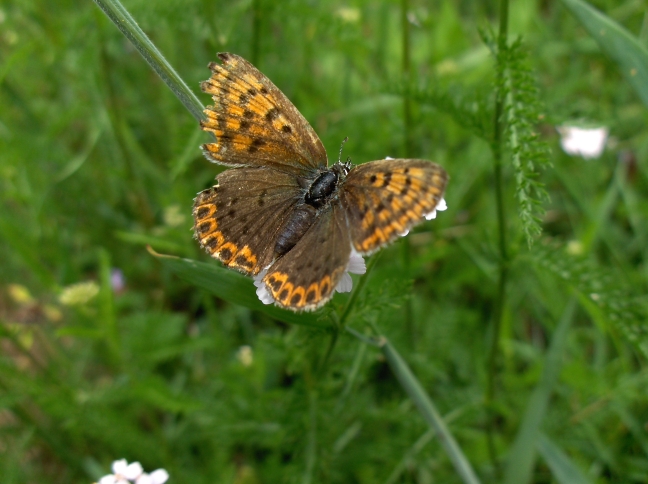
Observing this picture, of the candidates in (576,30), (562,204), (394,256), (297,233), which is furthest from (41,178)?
(576,30)

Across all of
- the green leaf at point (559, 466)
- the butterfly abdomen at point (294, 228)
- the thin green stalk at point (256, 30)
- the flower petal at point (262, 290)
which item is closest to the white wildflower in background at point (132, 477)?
the flower petal at point (262, 290)

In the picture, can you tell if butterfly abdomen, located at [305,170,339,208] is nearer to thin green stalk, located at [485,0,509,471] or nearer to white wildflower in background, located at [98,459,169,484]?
thin green stalk, located at [485,0,509,471]

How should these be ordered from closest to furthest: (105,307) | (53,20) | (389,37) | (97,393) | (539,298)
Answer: (105,307) → (97,393) → (539,298) → (53,20) → (389,37)

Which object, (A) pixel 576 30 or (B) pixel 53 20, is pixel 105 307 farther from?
(A) pixel 576 30

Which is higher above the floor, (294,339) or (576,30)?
(576,30)

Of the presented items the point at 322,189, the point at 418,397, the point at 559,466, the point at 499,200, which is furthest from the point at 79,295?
the point at 559,466

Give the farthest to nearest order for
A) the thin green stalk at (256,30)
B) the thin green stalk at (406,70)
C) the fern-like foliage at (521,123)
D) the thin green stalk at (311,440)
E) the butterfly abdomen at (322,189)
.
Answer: the thin green stalk at (406,70) < the thin green stalk at (256,30) < the thin green stalk at (311,440) < the butterfly abdomen at (322,189) < the fern-like foliage at (521,123)

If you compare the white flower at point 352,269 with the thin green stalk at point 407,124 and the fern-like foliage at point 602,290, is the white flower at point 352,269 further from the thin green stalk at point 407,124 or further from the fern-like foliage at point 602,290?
the thin green stalk at point 407,124
